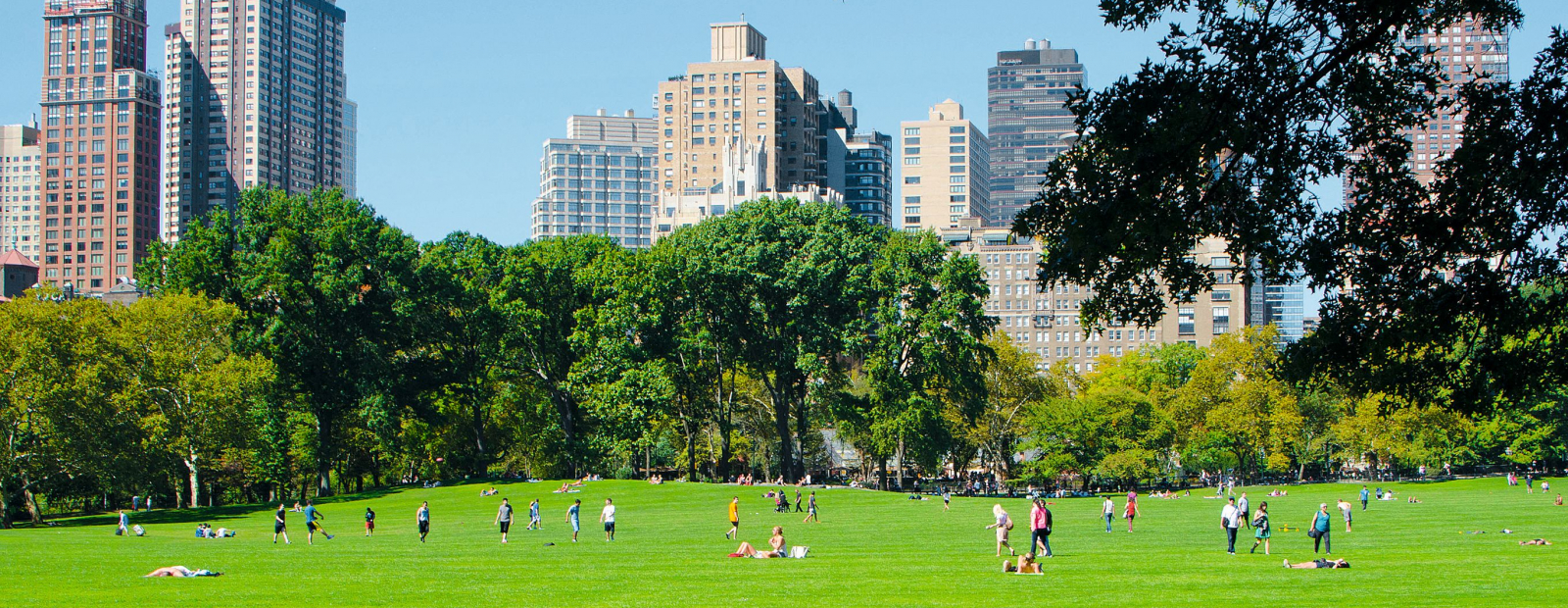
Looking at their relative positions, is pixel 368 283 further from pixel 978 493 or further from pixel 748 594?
pixel 748 594

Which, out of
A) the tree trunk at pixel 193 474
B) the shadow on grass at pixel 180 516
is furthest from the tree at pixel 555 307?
the tree trunk at pixel 193 474

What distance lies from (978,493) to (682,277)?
28002 millimetres

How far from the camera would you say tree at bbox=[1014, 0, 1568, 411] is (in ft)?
59.7

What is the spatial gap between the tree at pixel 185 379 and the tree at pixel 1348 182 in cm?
6131

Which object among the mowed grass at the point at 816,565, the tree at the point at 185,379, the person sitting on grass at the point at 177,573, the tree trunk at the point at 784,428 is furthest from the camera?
the tree trunk at the point at 784,428

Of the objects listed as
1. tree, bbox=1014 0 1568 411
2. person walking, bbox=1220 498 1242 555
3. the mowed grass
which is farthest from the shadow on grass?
tree, bbox=1014 0 1568 411

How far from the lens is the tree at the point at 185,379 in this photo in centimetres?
7206

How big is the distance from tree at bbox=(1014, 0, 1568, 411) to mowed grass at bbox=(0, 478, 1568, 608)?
9557 mm

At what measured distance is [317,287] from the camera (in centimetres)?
8431

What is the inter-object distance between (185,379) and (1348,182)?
6627 centimetres

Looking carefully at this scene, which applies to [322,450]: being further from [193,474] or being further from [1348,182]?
[1348,182]

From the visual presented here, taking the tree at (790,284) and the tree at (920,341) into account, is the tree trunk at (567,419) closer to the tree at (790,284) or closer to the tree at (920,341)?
the tree at (790,284)

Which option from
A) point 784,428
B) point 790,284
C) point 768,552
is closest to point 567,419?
point 784,428

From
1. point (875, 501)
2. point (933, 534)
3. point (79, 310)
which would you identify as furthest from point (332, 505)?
point (933, 534)
